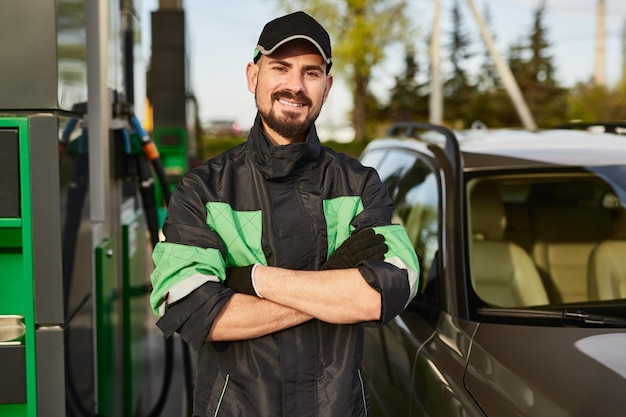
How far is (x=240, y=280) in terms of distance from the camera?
85.0 inches

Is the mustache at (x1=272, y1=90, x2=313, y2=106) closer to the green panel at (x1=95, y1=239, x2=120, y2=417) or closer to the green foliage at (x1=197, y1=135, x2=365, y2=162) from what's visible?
the green panel at (x1=95, y1=239, x2=120, y2=417)

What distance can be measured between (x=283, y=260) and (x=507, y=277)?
1605mm

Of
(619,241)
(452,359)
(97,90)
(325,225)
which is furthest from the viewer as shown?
(619,241)

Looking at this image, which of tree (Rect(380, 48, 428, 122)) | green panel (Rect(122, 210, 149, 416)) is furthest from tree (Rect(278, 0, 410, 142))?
green panel (Rect(122, 210, 149, 416))

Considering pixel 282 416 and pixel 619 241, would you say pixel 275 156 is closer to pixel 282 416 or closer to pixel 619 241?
pixel 282 416

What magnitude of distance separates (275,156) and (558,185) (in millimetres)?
2378

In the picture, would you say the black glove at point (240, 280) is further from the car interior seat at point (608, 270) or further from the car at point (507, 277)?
the car interior seat at point (608, 270)

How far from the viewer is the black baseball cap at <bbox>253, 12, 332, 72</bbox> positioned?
2240 mm

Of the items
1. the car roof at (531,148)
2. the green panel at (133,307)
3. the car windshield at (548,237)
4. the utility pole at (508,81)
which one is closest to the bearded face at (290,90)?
the car windshield at (548,237)

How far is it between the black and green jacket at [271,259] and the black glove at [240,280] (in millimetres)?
39

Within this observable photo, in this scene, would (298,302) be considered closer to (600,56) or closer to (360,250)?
(360,250)

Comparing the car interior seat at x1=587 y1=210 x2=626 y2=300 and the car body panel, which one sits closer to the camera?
the car body panel

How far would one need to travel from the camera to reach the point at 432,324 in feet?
10.1

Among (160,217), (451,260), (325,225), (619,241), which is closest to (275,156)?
(325,225)
